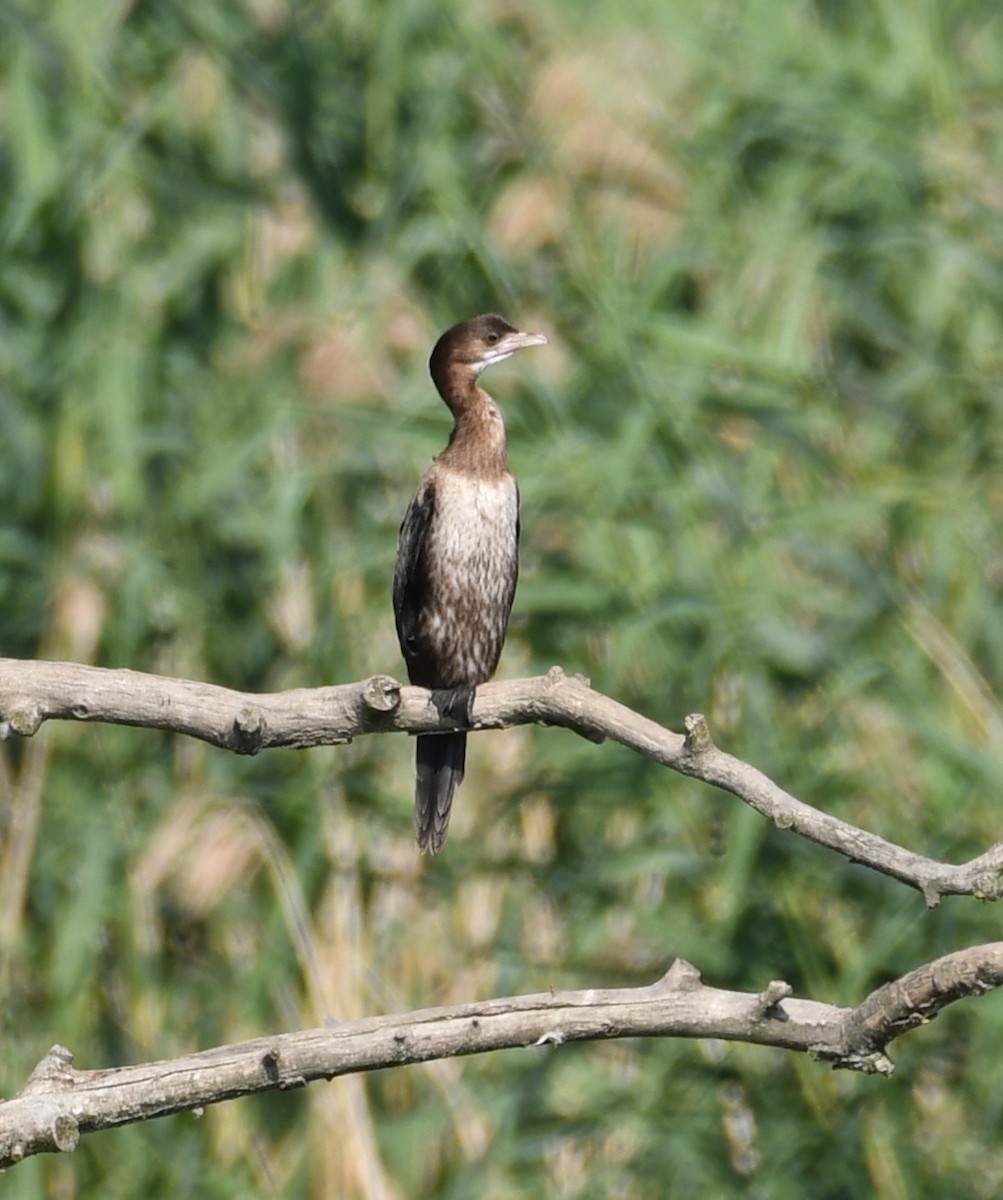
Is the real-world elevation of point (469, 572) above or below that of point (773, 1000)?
above

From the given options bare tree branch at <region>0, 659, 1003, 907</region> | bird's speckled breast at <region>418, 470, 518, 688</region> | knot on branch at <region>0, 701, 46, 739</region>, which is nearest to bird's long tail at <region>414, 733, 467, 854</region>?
bird's speckled breast at <region>418, 470, 518, 688</region>

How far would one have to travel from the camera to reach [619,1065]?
206 inches

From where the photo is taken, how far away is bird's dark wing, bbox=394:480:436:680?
4.59m

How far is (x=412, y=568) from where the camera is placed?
4.65 m

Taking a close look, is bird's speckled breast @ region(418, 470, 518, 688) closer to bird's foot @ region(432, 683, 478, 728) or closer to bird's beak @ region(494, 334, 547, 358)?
bird's beak @ region(494, 334, 547, 358)

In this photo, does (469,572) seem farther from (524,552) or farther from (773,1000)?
(773,1000)

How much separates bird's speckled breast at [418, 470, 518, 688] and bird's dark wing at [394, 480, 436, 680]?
0.02 m

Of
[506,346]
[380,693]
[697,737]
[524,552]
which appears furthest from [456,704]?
[524,552]

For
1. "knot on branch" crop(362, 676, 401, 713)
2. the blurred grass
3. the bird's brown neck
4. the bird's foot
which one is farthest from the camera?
the blurred grass

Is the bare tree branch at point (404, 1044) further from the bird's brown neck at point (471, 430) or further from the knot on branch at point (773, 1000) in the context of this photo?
the bird's brown neck at point (471, 430)

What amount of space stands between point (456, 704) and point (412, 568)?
3.29 feet

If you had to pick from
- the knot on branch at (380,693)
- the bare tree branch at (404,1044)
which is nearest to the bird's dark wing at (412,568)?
the knot on branch at (380,693)

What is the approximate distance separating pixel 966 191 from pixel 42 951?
10.2 feet

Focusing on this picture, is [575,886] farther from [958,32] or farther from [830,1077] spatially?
[958,32]
